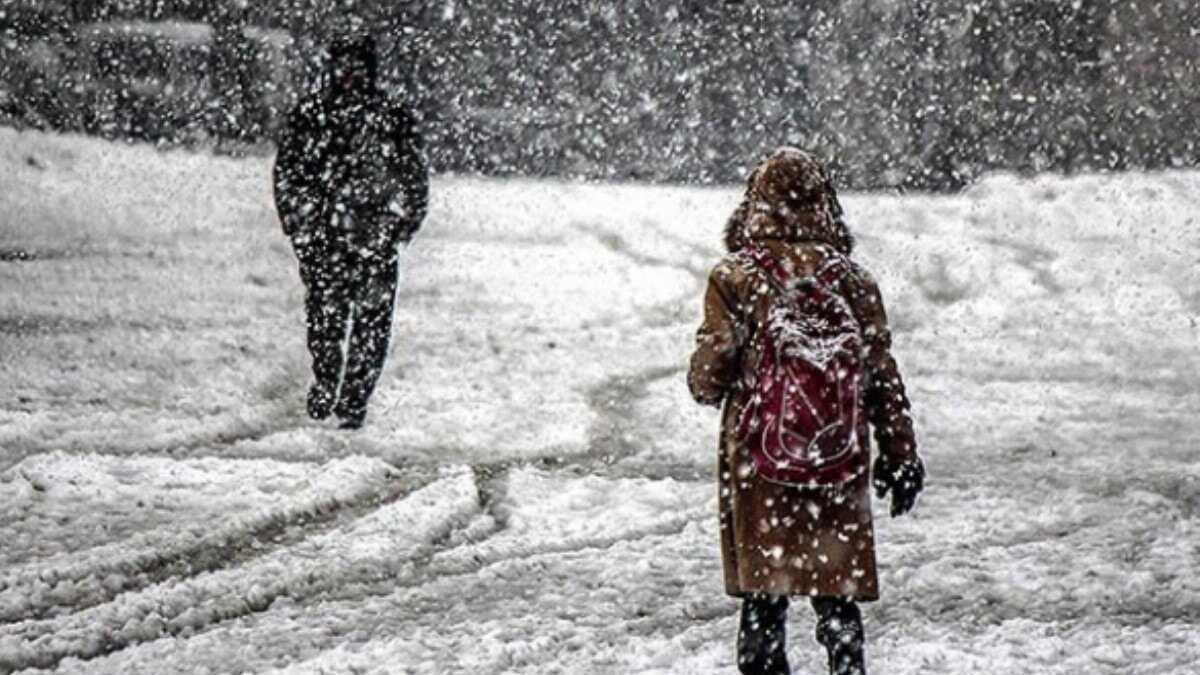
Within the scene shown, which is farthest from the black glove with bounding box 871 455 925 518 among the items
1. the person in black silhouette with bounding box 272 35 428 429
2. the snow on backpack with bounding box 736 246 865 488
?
the person in black silhouette with bounding box 272 35 428 429

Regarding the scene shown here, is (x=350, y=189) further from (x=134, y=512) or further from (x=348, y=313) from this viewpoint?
(x=134, y=512)

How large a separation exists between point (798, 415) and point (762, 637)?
2.18 ft

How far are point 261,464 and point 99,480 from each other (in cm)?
76

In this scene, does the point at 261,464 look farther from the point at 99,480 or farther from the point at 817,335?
the point at 817,335

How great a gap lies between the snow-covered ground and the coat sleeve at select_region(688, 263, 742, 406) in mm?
1106

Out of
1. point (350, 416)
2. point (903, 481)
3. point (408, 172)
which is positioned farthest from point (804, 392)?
point (350, 416)

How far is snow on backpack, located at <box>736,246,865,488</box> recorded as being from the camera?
3771 mm

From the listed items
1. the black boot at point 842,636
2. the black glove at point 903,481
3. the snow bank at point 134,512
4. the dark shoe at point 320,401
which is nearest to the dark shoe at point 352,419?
the dark shoe at point 320,401

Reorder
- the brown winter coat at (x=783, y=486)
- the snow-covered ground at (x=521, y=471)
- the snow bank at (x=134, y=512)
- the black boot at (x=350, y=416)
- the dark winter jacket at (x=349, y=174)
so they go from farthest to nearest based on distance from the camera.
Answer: the black boot at (x=350, y=416) < the dark winter jacket at (x=349, y=174) < the snow bank at (x=134, y=512) < the snow-covered ground at (x=521, y=471) < the brown winter coat at (x=783, y=486)

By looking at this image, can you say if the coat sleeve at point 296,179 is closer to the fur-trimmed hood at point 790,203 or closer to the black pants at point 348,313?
the black pants at point 348,313

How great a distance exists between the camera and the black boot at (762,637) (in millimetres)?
4031

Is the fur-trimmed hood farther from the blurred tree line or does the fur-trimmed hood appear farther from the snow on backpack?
the blurred tree line

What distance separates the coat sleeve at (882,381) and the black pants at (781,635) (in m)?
0.43

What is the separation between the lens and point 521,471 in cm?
754
